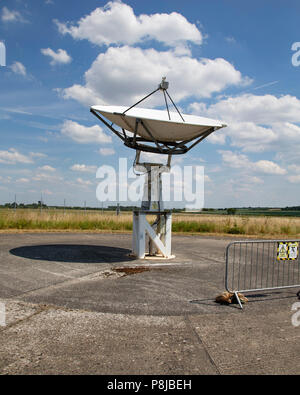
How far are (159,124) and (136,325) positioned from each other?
639cm

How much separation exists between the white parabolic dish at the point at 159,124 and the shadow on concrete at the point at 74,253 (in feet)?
14.5

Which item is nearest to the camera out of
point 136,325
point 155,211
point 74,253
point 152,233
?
point 136,325

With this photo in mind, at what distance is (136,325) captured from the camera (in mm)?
4812

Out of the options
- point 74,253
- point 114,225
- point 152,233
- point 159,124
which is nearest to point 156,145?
point 159,124

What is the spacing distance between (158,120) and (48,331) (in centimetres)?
662

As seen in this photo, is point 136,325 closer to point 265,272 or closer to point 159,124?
point 265,272

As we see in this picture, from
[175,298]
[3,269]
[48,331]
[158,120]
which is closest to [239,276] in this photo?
[175,298]

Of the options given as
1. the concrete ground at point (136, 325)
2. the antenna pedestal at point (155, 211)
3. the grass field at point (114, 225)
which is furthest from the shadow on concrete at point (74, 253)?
the grass field at point (114, 225)

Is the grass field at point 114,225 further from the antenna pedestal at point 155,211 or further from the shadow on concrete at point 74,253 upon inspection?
the antenna pedestal at point 155,211

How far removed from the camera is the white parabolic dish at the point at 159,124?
30.9ft

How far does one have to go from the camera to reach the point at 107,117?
10.1 m

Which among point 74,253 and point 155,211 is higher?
point 155,211

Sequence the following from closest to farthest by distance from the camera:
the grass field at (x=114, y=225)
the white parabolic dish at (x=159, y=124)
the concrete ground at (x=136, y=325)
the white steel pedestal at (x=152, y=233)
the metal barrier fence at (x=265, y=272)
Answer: the concrete ground at (x=136, y=325) < the metal barrier fence at (x=265, y=272) < the white parabolic dish at (x=159, y=124) < the white steel pedestal at (x=152, y=233) < the grass field at (x=114, y=225)
